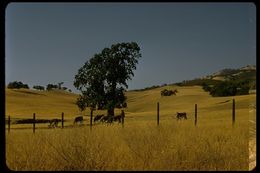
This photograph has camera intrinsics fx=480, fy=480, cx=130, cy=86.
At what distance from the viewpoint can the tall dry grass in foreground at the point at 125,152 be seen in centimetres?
1038

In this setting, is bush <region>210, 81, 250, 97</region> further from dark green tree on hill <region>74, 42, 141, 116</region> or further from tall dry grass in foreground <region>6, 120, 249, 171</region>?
tall dry grass in foreground <region>6, 120, 249, 171</region>

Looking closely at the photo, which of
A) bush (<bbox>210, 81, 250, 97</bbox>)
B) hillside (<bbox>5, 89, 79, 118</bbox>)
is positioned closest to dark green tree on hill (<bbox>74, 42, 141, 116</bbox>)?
hillside (<bbox>5, 89, 79, 118</bbox>)

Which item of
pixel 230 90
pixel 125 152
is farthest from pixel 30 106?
pixel 125 152

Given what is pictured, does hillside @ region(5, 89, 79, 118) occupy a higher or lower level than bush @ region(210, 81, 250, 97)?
lower

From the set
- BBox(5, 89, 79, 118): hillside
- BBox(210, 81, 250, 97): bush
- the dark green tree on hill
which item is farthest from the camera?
BBox(210, 81, 250, 97): bush

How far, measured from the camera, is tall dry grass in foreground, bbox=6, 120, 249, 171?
10.4 metres

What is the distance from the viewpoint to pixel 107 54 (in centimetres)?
5028

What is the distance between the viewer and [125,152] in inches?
447

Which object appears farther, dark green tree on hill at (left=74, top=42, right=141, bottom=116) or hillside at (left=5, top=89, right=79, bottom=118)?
hillside at (left=5, top=89, right=79, bottom=118)

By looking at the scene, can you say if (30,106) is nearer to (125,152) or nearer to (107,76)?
(107,76)

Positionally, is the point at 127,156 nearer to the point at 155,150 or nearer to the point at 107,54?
the point at 155,150

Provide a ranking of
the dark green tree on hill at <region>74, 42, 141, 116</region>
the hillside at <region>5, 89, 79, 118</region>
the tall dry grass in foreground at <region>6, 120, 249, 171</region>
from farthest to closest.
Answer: the hillside at <region>5, 89, 79, 118</region>, the dark green tree on hill at <region>74, 42, 141, 116</region>, the tall dry grass in foreground at <region>6, 120, 249, 171</region>

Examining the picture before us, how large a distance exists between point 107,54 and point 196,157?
39434 millimetres
